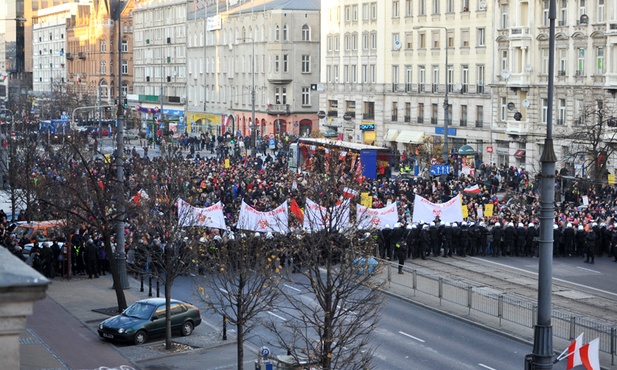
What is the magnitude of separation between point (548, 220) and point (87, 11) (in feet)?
488

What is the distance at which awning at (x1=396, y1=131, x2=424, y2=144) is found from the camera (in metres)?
80.4

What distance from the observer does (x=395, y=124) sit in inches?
3374

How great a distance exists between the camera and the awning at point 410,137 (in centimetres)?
8044

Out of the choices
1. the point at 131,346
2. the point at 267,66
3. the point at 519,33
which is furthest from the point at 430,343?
the point at 267,66

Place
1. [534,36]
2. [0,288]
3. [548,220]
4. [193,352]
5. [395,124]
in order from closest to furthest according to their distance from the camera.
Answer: [0,288] → [548,220] → [193,352] → [534,36] → [395,124]

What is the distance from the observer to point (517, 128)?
6956 centimetres

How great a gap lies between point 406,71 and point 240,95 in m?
25.9

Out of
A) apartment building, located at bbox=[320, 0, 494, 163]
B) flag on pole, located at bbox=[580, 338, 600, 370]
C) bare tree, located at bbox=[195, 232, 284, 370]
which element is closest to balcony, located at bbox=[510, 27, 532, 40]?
apartment building, located at bbox=[320, 0, 494, 163]

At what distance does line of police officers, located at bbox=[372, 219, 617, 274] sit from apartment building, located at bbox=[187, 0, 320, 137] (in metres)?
53.4

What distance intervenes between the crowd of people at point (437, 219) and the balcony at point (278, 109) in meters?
41.7

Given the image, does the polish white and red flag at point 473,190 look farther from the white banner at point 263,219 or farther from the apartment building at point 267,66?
the apartment building at point 267,66

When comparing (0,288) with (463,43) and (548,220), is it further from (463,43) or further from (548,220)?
(463,43)

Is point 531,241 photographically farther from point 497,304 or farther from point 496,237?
point 497,304

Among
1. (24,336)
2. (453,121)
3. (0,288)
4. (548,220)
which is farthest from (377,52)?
(0,288)
